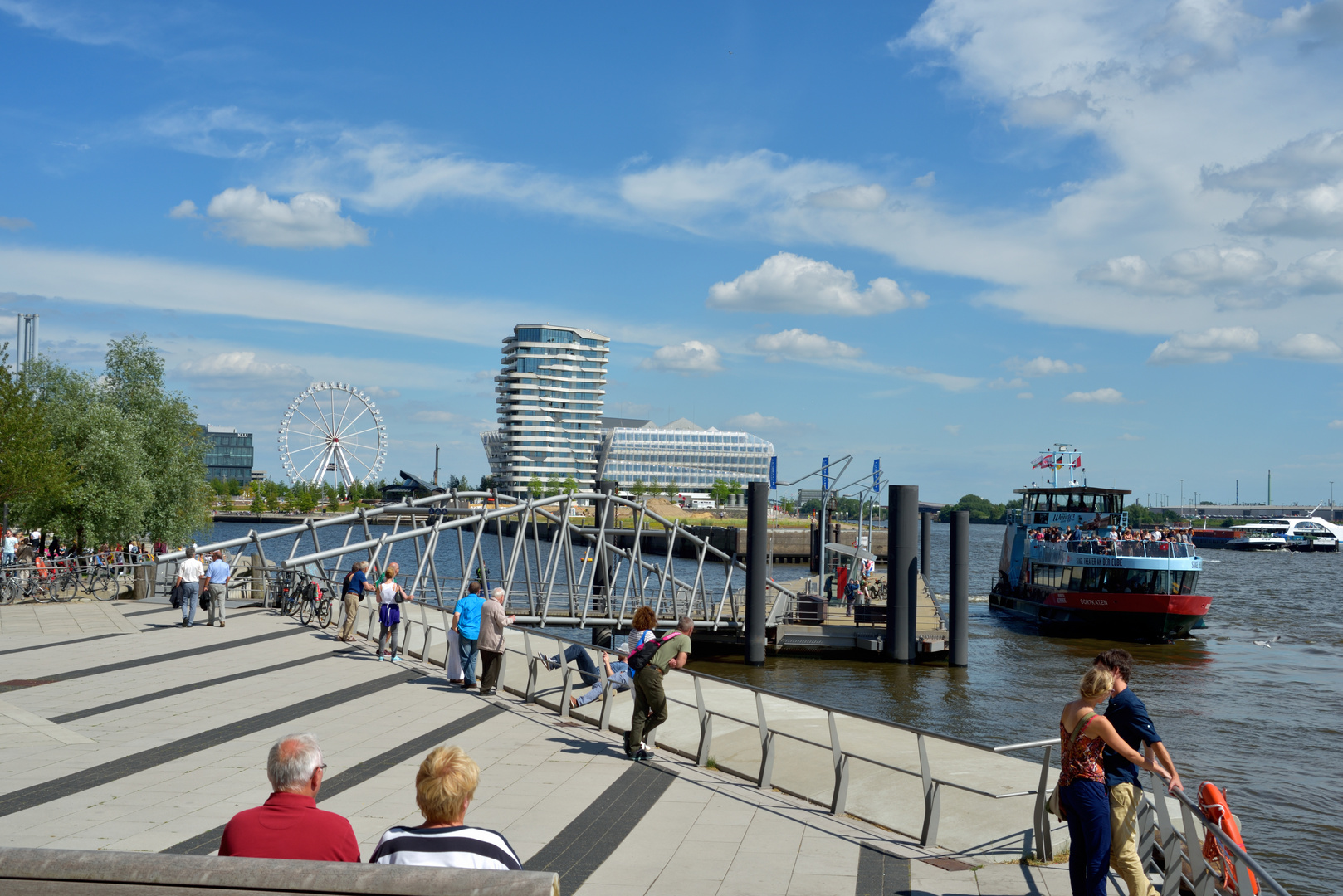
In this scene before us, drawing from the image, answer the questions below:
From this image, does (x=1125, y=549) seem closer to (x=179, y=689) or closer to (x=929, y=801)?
(x=929, y=801)

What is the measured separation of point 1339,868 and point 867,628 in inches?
797

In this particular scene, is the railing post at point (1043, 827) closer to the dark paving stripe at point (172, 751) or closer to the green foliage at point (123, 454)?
the dark paving stripe at point (172, 751)

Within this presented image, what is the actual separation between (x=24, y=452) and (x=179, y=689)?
19535 millimetres

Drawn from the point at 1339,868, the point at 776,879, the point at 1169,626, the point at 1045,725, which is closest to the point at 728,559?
the point at 1045,725

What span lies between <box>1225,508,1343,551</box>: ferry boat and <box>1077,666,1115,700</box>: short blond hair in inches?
6630

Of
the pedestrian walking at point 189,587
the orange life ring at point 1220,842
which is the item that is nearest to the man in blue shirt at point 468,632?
the pedestrian walking at point 189,587

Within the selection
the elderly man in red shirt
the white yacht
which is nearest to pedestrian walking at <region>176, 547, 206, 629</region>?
the elderly man in red shirt

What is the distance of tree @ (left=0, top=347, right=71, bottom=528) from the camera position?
30.1 m

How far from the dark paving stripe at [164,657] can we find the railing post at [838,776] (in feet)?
43.2

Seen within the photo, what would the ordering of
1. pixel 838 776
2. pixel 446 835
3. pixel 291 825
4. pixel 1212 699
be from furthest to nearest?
pixel 1212 699 → pixel 838 776 → pixel 291 825 → pixel 446 835

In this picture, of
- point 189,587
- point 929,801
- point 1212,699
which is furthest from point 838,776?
point 1212,699

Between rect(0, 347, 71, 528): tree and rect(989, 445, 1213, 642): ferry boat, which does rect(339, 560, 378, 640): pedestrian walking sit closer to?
rect(0, 347, 71, 528): tree

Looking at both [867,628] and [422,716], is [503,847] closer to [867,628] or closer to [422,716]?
[422,716]

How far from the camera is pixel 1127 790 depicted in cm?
682
